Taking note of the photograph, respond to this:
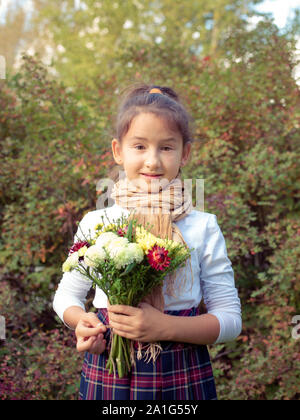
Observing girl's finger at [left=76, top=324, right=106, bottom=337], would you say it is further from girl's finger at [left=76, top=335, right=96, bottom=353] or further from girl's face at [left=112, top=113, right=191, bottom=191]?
girl's face at [left=112, top=113, right=191, bottom=191]

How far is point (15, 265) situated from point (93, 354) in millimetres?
1917

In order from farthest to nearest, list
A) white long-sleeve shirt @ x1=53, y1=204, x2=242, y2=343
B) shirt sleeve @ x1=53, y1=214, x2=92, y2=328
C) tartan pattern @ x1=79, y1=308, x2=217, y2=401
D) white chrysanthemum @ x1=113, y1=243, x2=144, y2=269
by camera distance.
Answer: shirt sleeve @ x1=53, y1=214, x2=92, y2=328 < white long-sleeve shirt @ x1=53, y1=204, x2=242, y2=343 < tartan pattern @ x1=79, y1=308, x2=217, y2=401 < white chrysanthemum @ x1=113, y1=243, x2=144, y2=269

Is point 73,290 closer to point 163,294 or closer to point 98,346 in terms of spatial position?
point 98,346

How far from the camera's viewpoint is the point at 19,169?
350cm

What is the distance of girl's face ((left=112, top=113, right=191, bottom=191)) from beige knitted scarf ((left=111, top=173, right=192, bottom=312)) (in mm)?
33

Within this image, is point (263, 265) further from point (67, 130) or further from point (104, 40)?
point (104, 40)

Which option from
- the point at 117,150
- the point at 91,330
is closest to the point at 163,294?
the point at 91,330

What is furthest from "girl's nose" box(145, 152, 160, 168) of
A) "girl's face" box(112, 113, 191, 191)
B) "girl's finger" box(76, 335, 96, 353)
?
"girl's finger" box(76, 335, 96, 353)

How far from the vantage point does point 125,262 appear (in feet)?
4.21

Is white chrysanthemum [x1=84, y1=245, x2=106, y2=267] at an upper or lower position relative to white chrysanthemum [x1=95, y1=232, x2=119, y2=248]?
lower

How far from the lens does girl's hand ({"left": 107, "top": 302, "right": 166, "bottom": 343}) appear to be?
1388 millimetres

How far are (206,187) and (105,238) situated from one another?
1965 millimetres
